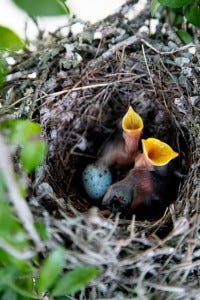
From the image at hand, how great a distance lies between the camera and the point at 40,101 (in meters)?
1.26

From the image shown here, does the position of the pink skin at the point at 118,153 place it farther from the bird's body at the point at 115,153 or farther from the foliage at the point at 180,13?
the foliage at the point at 180,13

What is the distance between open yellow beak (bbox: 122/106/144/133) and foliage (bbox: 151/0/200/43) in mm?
227

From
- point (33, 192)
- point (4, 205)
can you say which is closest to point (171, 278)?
point (33, 192)

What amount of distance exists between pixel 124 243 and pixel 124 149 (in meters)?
0.45

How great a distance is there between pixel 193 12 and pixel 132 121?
0.98 ft

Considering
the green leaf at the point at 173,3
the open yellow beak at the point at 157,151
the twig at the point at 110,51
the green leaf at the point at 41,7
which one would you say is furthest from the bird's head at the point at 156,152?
the green leaf at the point at 41,7

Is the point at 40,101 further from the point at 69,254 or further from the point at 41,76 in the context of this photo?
the point at 69,254

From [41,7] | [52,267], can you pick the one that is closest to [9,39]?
[41,7]

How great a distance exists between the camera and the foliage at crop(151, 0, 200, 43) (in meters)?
1.07

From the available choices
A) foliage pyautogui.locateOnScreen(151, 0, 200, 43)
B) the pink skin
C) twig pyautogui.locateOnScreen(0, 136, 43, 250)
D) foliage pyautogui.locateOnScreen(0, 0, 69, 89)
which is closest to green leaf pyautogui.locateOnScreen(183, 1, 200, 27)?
foliage pyautogui.locateOnScreen(151, 0, 200, 43)

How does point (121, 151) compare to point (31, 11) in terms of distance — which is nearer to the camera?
point (31, 11)

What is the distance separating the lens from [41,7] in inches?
27.1

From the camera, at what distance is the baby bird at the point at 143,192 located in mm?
1314

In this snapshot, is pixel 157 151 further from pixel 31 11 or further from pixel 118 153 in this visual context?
pixel 31 11
